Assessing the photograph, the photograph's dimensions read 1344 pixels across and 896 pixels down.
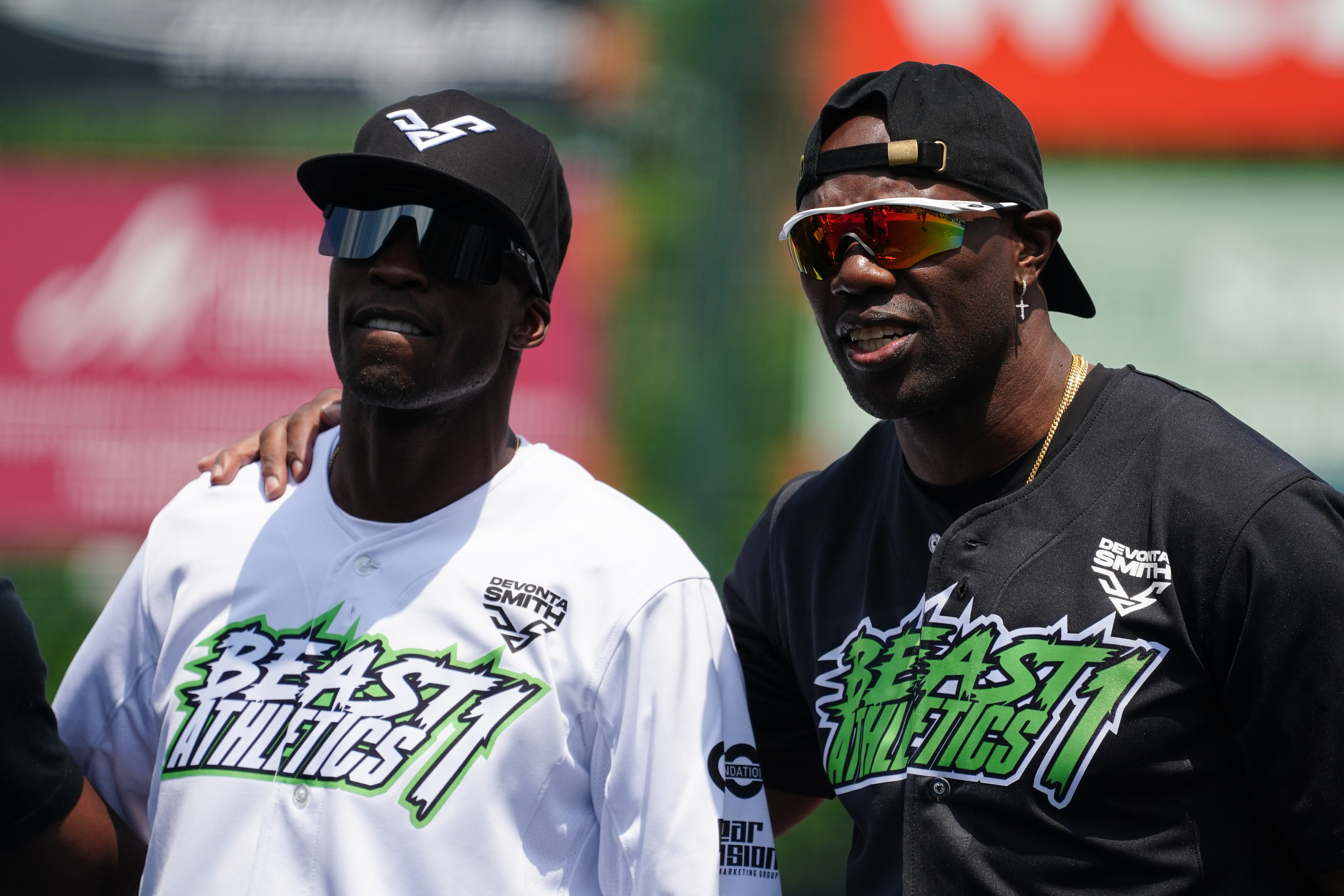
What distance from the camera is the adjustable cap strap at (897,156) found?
2.67m

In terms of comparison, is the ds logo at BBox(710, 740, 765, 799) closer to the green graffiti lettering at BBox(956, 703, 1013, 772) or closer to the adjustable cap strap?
the green graffiti lettering at BBox(956, 703, 1013, 772)

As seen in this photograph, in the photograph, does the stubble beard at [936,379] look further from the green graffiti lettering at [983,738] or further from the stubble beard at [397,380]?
the stubble beard at [397,380]

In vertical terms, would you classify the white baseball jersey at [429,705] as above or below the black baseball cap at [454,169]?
below

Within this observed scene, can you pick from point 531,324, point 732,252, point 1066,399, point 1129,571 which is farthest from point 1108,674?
point 732,252

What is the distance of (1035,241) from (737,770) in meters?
1.24

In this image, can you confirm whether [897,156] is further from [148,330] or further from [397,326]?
[148,330]

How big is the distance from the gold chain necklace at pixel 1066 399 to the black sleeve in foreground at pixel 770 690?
67 centimetres

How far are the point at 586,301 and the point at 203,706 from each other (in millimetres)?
5148

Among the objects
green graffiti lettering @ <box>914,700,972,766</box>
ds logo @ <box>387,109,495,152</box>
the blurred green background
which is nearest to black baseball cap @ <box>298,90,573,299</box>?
ds logo @ <box>387,109,495,152</box>

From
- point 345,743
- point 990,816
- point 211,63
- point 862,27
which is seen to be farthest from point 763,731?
point 211,63

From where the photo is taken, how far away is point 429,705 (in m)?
Result: 2.59

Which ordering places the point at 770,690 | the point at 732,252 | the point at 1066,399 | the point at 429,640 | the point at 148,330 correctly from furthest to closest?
the point at 148,330 < the point at 732,252 < the point at 770,690 < the point at 1066,399 < the point at 429,640

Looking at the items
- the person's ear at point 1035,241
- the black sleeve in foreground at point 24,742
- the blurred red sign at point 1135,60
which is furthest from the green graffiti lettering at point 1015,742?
the blurred red sign at point 1135,60

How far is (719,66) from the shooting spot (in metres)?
7.41
